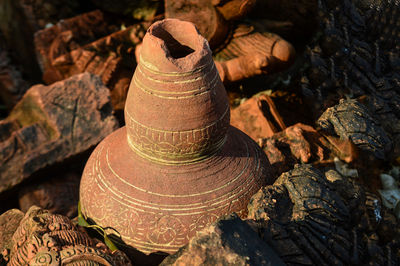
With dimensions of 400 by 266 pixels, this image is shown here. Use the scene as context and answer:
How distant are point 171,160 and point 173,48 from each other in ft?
2.49

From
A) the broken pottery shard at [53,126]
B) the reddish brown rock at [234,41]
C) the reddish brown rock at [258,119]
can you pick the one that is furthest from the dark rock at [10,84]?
the reddish brown rock at [258,119]

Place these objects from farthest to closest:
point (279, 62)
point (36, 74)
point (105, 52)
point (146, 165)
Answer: point (36, 74) < point (105, 52) < point (279, 62) < point (146, 165)

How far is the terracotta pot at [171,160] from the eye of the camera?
85.0 inches

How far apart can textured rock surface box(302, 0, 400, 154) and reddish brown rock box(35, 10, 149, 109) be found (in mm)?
2486

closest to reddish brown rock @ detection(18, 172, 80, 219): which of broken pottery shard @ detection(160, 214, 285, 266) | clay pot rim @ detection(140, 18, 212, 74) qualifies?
clay pot rim @ detection(140, 18, 212, 74)

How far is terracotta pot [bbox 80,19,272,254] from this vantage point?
2160 mm

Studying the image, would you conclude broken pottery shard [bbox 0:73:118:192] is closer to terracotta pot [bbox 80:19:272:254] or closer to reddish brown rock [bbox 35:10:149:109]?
reddish brown rock [bbox 35:10:149:109]

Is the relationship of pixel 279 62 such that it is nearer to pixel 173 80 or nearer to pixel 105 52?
pixel 105 52

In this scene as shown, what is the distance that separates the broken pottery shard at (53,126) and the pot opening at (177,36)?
176 cm

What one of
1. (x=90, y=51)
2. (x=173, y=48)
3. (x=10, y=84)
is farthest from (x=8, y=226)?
(x=10, y=84)

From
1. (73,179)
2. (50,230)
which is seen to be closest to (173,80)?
(50,230)

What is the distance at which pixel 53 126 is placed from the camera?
12.2 ft

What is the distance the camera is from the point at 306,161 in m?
3.38

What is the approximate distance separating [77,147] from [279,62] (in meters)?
2.64
